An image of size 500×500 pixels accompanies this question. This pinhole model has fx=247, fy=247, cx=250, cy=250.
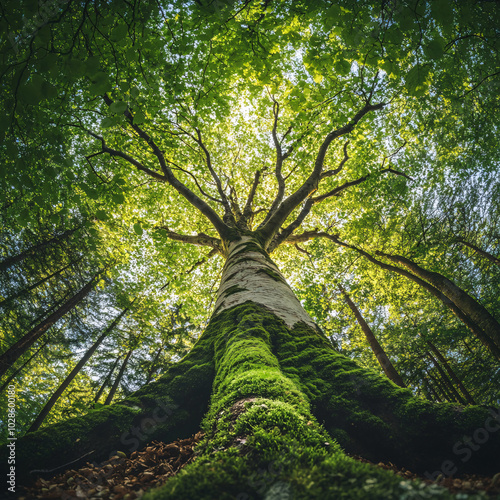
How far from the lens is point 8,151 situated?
1.95 metres

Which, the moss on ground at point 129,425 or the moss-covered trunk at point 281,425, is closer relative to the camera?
the moss-covered trunk at point 281,425

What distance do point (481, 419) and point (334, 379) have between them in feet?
3.25

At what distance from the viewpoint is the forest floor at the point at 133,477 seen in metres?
1.26

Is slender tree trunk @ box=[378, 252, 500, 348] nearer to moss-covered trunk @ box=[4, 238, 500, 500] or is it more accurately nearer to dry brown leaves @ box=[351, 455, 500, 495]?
moss-covered trunk @ box=[4, 238, 500, 500]

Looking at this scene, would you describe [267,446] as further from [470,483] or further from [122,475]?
[122,475]

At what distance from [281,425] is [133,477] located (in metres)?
1.11

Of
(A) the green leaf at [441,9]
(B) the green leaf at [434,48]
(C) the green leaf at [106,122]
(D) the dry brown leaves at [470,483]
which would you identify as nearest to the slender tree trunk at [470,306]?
(D) the dry brown leaves at [470,483]

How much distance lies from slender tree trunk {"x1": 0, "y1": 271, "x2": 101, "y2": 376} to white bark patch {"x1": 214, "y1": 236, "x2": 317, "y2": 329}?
27.1ft

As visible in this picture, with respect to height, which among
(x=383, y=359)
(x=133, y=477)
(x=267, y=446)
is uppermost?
(x=383, y=359)

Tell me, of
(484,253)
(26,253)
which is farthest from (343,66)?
(26,253)

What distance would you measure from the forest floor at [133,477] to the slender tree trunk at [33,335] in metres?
8.71

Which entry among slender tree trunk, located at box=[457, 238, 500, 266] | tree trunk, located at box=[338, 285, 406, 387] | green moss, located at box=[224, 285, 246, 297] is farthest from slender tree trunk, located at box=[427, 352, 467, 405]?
green moss, located at box=[224, 285, 246, 297]

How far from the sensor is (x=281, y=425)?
152 centimetres

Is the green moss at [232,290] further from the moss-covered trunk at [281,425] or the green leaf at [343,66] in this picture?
the green leaf at [343,66]
